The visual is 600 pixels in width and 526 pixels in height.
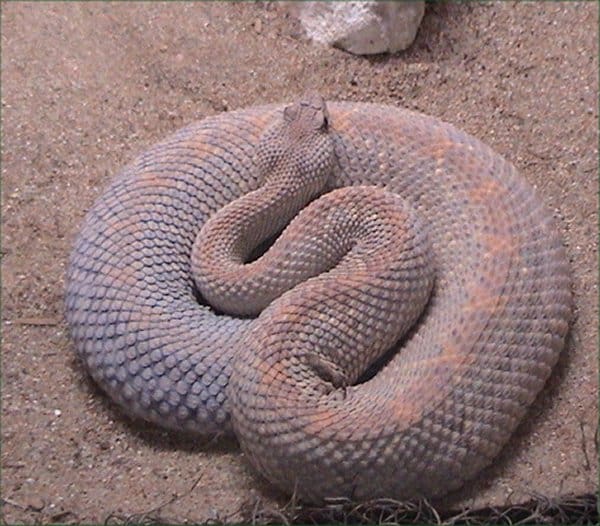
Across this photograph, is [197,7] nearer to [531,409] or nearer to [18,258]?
[18,258]

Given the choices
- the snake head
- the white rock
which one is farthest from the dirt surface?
the snake head

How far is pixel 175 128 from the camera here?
3.09 m

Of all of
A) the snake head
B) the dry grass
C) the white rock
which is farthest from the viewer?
the white rock

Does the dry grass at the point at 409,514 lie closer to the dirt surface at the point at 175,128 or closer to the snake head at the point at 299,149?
the dirt surface at the point at 175,128

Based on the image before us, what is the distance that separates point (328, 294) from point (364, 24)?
3.87 ft

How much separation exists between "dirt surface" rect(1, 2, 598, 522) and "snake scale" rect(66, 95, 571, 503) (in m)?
0.10

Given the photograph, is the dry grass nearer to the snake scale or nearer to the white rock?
the snake scale

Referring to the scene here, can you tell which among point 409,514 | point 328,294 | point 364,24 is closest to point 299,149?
point 328,294

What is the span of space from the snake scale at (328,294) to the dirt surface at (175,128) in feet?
0.34

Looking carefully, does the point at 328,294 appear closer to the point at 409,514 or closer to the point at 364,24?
the point at 409,514

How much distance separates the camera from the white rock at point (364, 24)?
3184 mm

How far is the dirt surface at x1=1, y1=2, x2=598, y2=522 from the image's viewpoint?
230 centimetres

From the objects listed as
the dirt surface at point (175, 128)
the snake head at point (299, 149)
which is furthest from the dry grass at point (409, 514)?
the snake head at point (299, 149)

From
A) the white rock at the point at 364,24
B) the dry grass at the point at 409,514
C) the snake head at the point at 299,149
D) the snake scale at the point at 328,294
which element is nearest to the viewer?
the dry grass at the point at 409,514
